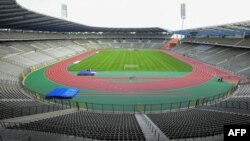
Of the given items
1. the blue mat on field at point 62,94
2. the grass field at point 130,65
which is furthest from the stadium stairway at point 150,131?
the grass field at point 130,65

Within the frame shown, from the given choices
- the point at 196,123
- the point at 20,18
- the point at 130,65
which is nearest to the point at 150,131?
the point at 196,123

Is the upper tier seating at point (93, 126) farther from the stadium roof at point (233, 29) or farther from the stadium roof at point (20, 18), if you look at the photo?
the stadium roof at point (233, 29)

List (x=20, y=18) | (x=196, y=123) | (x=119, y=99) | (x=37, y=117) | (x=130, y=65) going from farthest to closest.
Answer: (x=130, y=65) → (x=20, y=18) → (x=119, y=99) → (x=37, y=117) → (x=196, y=123)

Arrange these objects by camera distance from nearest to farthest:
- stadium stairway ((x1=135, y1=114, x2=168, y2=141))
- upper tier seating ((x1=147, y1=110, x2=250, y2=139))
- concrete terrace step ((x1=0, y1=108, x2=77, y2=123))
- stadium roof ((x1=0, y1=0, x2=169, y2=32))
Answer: stadium stairway ((x1=135, y1=114, x2=168, y2=141)) < upper tier seating ((x1=147, y1=110, x2=250, y2=139)) < concrete terrace step ((x1=0, y1=108, x2=77, y2=123)) < stadium roof ((x1=0, y1=0, x2=169, y2=32))

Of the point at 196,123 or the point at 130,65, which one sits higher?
the point at 130,65

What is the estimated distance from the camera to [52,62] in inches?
2276

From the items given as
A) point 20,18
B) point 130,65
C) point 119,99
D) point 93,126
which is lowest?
point 119,99

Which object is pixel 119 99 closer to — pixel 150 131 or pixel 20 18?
pixel 150 131

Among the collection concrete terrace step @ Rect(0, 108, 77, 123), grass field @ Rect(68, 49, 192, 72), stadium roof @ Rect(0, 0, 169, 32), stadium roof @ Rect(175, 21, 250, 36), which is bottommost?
concrete terrace step @ Rect(0, 108, 77, 123)

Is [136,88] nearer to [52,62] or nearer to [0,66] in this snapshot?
[0,66]

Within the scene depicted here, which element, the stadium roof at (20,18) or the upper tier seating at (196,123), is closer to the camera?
the upper tier seating at (196,123)

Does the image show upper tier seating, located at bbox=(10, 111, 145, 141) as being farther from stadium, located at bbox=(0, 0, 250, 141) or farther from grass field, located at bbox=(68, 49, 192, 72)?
grass field, located at bbox=(68, 49, 192, 72)

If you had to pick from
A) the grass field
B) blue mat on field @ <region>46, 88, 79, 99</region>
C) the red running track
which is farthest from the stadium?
the grass field

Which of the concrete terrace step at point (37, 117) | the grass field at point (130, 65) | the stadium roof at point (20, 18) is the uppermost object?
the stadium roof at point (20, 18)
